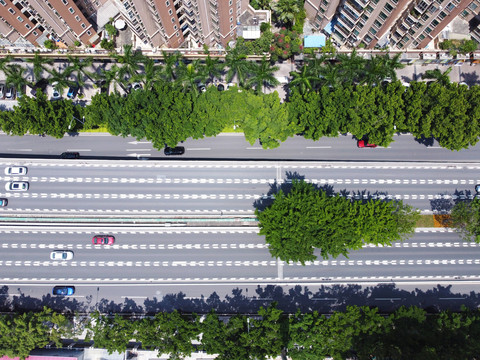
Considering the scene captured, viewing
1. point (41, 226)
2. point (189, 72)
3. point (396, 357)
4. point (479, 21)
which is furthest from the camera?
point (479, 21)

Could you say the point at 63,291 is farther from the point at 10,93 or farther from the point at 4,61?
the point at 4,61

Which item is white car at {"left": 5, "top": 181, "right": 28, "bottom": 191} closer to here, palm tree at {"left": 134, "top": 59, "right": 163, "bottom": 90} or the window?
palm tree at {"left": 134, "top": 59, "right": 163, "bottom": 90}

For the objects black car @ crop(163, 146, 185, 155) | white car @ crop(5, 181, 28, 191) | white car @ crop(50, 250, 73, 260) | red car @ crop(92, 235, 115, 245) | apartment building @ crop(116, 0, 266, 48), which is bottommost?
white car @ crop(50, 250, 73, 260)

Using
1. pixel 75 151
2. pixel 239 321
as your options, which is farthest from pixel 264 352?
pixel 75 151

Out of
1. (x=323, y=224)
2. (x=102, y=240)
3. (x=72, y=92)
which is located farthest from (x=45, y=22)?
(x=323, y=224)

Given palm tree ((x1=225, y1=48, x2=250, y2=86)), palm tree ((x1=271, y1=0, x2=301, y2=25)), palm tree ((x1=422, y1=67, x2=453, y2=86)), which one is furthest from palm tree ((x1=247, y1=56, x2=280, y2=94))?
palm tree ((x1=422, y1=67, x2=453, y2=86))

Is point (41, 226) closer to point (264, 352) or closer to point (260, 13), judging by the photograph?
point (264, 352)
